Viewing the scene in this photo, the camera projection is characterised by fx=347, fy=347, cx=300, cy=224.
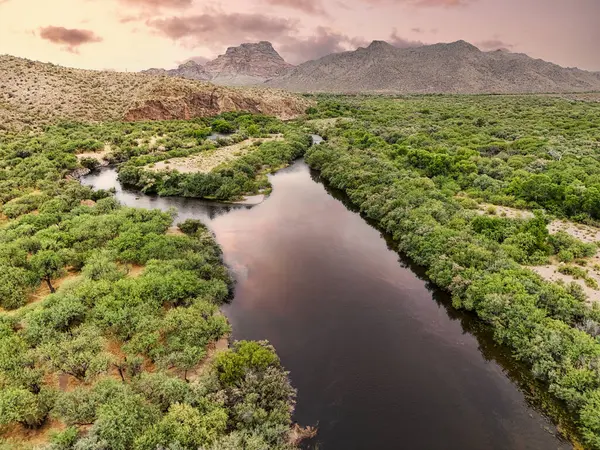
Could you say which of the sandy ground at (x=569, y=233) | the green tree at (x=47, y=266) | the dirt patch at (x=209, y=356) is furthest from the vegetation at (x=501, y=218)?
the green tree at (x=47, y=266)

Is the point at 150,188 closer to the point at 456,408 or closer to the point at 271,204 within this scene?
the point at 271,204

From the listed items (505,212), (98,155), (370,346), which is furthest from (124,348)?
(98,155)

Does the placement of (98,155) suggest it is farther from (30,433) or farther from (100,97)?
(30,433)

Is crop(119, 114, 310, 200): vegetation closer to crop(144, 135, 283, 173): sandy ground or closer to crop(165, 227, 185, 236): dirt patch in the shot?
crop(144, 135, 283, 173): sandy ground

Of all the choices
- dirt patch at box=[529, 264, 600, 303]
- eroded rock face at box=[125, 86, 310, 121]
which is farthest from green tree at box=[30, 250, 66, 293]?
eroded rock face at box=[125, 86, 310, 121]

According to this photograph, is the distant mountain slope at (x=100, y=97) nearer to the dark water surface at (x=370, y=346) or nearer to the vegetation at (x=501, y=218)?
the vegetation at (x=501, y=218)

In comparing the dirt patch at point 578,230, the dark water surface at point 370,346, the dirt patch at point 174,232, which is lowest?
the dark water surface at point 370,346

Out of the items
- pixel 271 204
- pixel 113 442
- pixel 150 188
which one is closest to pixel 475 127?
pixel 271 204
